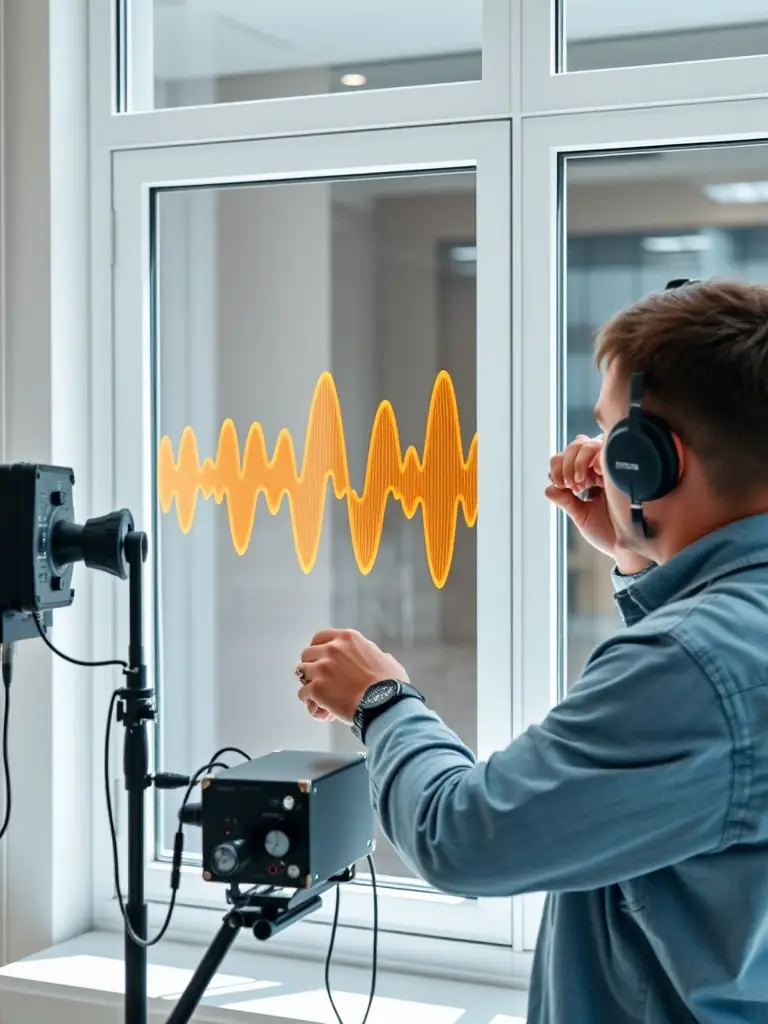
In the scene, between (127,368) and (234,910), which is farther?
(127,368)

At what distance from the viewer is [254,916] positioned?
1356 millimetres

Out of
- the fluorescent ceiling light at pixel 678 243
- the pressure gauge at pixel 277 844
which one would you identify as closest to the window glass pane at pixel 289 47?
the fluorescent ceiling light at pixel 678 243

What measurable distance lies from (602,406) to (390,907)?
44.9 inches

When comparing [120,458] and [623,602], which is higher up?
[120,458]

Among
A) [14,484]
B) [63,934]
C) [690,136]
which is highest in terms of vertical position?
[690,136]

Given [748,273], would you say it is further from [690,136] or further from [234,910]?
[234,910]

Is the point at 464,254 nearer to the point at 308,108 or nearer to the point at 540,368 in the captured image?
the point at 540,368

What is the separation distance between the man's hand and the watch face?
0.01 m

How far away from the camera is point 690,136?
5.81 ft

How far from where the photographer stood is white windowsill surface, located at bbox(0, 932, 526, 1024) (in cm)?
183

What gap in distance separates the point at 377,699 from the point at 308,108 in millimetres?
1187

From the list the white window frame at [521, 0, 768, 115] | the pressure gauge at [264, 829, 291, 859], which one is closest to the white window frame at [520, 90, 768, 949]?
the white window frame at [521, 0, 768, 115]

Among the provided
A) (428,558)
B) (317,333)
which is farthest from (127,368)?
(428,558)

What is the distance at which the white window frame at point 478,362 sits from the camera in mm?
1879
